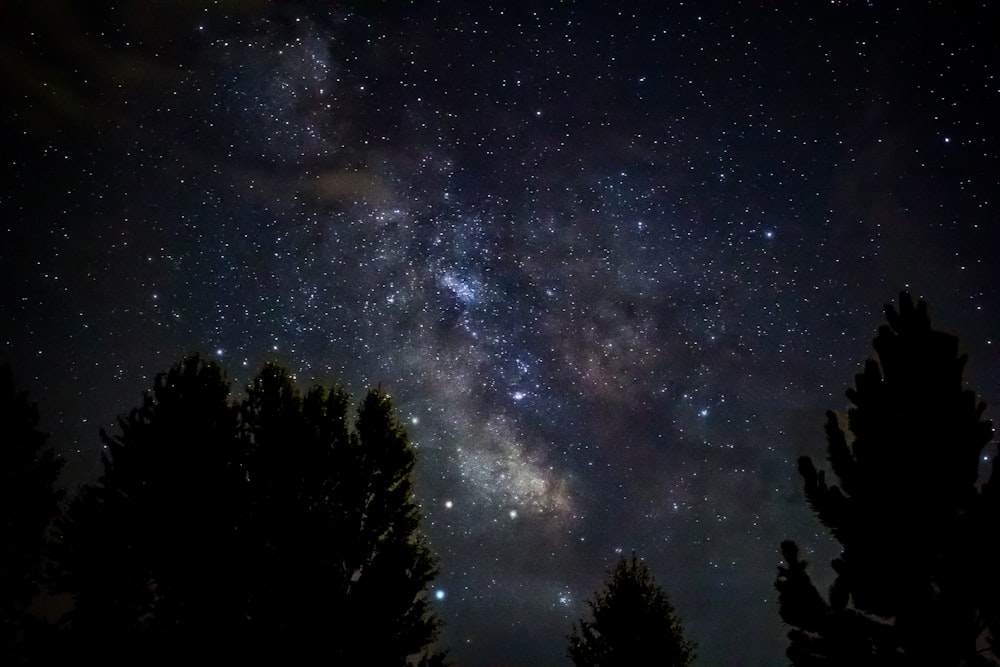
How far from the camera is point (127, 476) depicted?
36.9 ft

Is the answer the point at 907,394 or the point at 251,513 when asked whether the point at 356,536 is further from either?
the point at 907,394

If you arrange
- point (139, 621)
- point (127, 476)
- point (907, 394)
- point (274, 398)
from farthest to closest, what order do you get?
1. point (274, 398)
2. point (127, 476)
3. point (139, 621)
4. point (907, 394)

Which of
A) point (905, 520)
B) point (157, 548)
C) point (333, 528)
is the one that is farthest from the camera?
point (333, 528)

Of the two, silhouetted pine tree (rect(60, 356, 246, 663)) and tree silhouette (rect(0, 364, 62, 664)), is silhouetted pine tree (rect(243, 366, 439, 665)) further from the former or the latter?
tree silhouette (rect(0, 364, 62, 664))

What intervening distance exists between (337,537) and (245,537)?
1.78 m

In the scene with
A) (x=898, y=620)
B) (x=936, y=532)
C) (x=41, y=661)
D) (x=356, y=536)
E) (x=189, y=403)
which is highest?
(x=189, y=403)

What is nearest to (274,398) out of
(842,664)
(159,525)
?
(159,525)

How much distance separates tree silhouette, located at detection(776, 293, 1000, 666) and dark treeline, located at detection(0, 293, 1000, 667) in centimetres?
2

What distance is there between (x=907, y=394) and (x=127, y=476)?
13.0 metres

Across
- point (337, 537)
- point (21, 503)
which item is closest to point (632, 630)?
point (337, 537)

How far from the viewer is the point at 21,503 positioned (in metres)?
11.6

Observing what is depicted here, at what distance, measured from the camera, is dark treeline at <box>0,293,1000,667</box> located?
542 centimetres

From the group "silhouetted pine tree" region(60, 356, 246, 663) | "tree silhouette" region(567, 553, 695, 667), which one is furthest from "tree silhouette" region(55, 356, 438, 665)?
"tree silhouette" region(567, 553, 695, 667)

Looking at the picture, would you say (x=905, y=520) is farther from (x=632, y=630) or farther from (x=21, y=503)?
(x=21, y=503)
